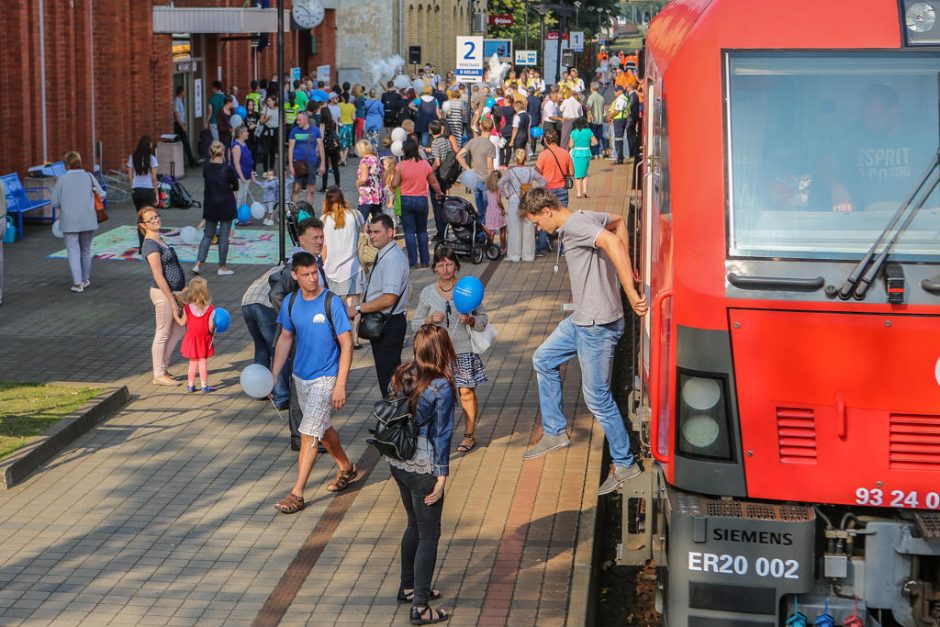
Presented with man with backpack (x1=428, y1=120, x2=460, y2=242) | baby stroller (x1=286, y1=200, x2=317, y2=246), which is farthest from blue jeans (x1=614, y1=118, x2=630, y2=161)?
baby stroller (x1=286, y1=200, x2=317, y2=246)

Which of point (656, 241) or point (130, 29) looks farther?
point (130, 29)

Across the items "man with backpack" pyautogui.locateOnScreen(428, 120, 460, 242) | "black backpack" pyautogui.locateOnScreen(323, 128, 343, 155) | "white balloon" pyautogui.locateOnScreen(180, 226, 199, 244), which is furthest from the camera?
"black backpack" pyautogui.locateOnScreen(323, 128, 343, 155)

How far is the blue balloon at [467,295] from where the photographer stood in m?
10.7

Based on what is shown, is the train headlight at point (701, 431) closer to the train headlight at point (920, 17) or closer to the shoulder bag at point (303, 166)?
the train headlight at point (920, 17)

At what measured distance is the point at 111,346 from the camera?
49.2ft

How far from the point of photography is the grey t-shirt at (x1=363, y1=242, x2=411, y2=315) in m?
11.1

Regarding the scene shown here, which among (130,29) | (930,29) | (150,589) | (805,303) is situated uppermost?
(130,29)

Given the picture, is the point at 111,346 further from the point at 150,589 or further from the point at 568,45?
the point at 568,45

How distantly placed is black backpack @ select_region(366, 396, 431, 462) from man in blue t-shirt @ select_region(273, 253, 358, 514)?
1.64 m

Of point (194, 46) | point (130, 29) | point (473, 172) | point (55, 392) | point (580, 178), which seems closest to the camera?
point (55, 392)

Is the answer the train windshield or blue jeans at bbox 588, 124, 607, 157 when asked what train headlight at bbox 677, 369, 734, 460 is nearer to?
the train windshield

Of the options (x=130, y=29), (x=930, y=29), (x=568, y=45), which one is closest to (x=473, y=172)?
→ (x=130, y=29)

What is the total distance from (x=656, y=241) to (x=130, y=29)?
78.6 ft

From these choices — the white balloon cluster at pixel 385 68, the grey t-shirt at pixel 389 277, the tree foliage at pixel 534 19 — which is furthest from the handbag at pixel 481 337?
the tree foliage at pixel 534 19
